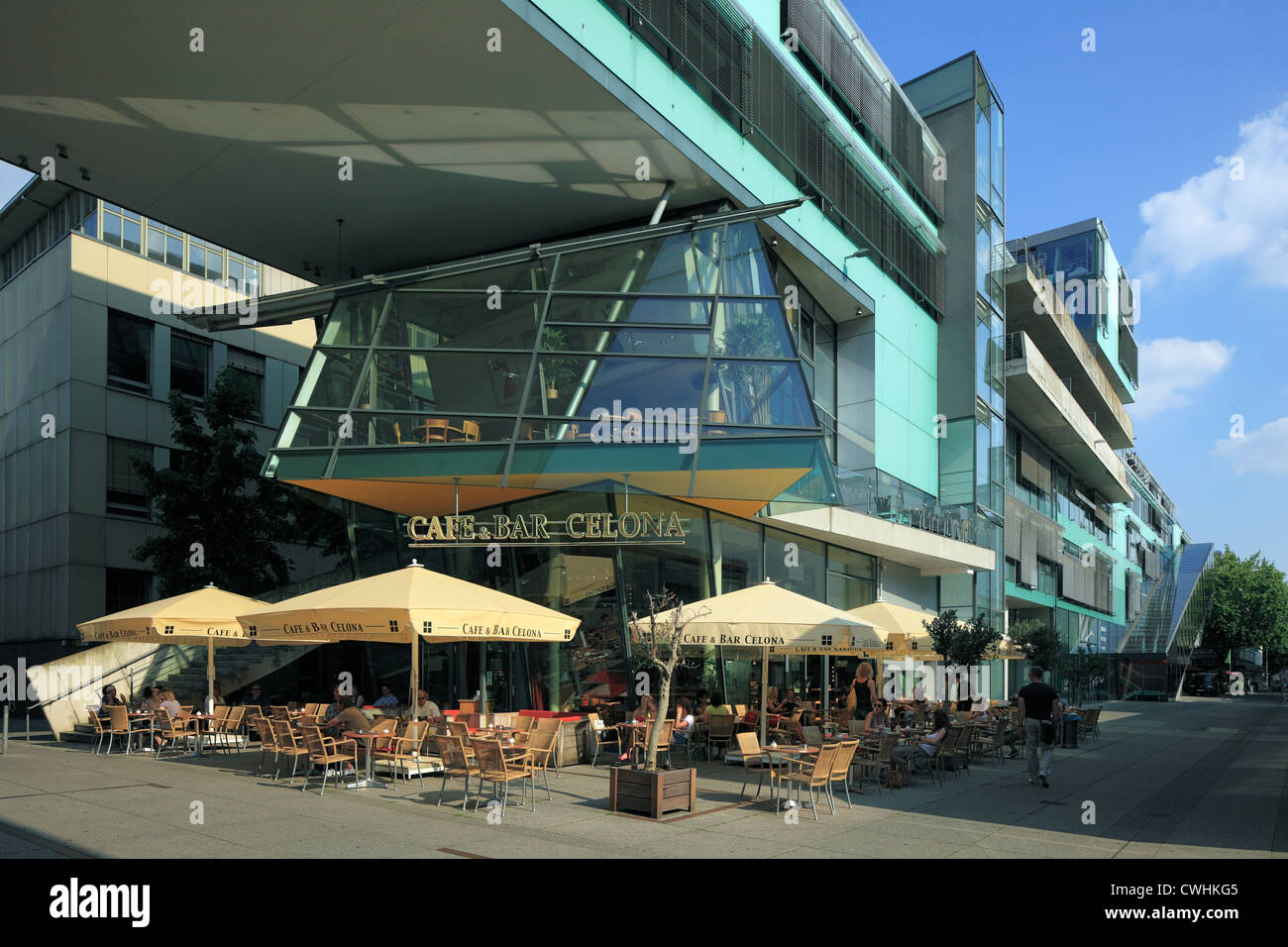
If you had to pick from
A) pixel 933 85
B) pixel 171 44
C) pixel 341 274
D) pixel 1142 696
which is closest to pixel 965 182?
pixel 933 85

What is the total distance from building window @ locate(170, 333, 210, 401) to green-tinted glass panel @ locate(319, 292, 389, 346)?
15098 mm

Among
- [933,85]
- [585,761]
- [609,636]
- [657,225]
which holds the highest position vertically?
[933,85]

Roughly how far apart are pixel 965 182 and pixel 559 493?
22160 mm

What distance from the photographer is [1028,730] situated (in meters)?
14.6

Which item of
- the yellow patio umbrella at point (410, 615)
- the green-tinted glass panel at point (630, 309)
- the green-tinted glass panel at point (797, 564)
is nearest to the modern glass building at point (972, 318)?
the green-tinted glass panel at point (797, 564)

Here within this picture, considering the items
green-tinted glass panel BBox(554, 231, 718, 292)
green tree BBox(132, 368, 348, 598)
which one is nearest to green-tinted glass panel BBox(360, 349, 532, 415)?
green-tinted glass panel BBox(554, 231, 718, 292)

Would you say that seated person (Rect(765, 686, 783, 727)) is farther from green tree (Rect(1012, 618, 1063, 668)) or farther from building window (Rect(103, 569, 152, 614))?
building window (Rect(103, 569, 152, 614))

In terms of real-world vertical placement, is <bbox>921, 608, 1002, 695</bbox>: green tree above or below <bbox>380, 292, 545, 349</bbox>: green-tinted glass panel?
below

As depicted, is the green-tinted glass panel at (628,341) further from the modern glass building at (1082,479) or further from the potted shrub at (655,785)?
the modern glass building at (1082,479)

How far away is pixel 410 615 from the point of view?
12.0 m

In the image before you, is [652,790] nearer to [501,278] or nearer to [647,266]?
[647,266]

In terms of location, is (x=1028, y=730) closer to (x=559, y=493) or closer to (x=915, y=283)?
(x=559, y=493)

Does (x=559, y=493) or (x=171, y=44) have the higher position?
(x=171, y=44)

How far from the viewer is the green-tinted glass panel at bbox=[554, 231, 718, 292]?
19.5 meters
